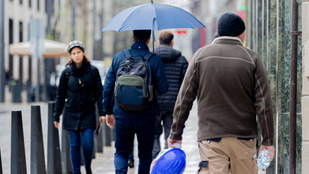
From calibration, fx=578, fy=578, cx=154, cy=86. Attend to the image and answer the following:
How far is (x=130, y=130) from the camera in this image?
5645mm

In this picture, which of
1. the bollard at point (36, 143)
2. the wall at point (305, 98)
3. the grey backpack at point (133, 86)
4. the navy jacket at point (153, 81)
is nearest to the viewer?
the wall at point (305, 98)

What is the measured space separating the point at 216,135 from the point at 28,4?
43.1m

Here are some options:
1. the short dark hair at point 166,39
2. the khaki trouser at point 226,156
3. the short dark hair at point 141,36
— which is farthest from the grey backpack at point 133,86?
the short dark hair at point 166,39

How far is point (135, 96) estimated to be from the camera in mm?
5410

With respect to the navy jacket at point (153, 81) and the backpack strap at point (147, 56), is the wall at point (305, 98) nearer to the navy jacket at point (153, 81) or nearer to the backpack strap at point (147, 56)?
the navy jacket at point (153, 81)

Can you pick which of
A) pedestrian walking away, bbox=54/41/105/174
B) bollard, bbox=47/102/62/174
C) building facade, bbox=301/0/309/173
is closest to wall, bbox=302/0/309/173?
building facade, bbox=301/0/309/173

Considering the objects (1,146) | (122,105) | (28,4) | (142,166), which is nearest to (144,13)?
(122,105)

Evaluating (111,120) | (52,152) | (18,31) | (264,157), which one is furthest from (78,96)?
(18,31)

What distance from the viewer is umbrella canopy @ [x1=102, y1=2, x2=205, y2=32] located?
5.79 meters

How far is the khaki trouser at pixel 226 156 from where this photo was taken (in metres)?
4.00

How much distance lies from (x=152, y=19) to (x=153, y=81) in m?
0.65

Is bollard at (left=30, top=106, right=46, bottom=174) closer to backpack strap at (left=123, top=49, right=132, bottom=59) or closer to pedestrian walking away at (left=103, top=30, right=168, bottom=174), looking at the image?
pedestrian walking away at (left=103, top=30, right=168, bottom=174)

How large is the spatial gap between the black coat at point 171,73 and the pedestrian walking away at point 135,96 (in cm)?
171

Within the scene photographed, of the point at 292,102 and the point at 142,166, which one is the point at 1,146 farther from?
the point at 292,102
